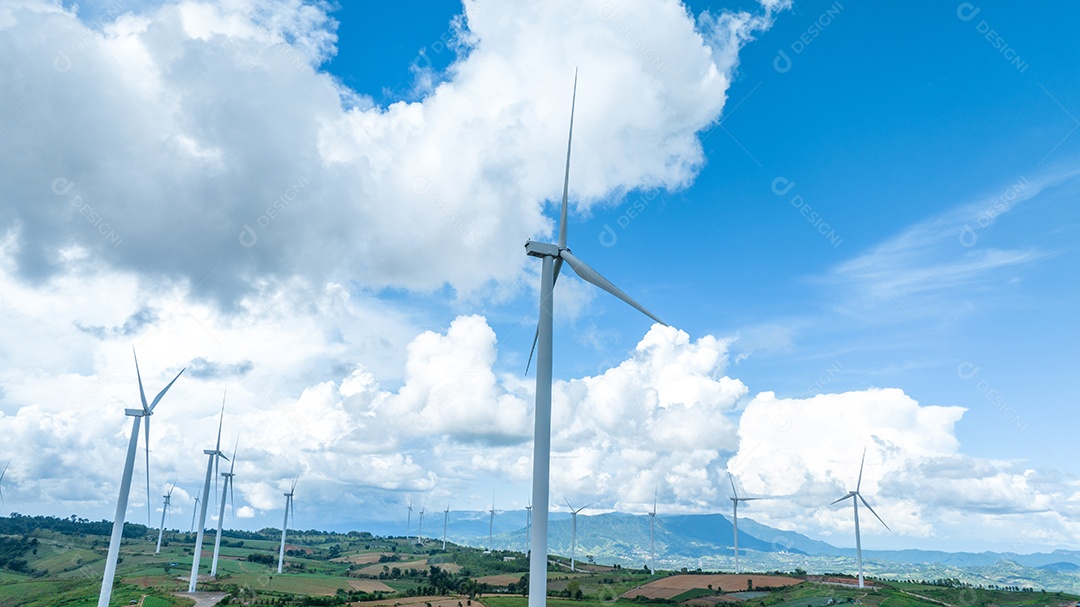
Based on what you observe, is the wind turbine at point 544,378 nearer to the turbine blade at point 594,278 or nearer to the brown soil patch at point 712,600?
the turbine blade at point 594,278

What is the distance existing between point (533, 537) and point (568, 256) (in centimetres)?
2280

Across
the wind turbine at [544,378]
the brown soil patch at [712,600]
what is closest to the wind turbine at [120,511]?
the wind turbine at [544,378]

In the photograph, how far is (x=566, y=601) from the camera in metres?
162

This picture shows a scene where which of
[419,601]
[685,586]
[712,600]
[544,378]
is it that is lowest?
[419,601]

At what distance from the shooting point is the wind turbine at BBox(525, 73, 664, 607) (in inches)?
1807

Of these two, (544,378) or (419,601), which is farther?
A: (419,601)

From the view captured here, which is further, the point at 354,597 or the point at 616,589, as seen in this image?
the point at 616,589

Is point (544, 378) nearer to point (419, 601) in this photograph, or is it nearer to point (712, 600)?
point (419, 601)

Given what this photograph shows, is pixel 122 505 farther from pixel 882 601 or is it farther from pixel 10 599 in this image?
pixel 882 601

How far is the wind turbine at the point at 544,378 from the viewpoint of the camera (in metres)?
45.9

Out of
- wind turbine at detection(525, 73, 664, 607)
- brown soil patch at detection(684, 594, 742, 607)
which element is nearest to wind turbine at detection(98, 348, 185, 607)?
wind turbine at detection(525, 73, 664, 607)

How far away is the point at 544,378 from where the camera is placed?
4909 centimetres

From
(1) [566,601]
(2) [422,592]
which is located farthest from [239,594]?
(1) [566,601]

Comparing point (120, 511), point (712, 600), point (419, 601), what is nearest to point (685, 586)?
point (712, 600)
